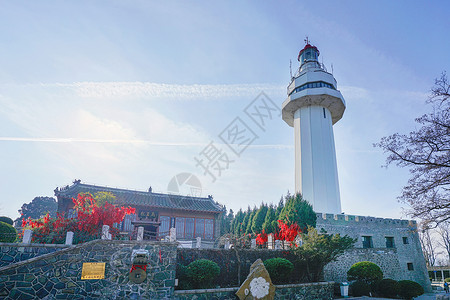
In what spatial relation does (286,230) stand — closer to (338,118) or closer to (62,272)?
(62,272)

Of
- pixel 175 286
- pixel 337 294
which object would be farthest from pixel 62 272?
pixel 337 294

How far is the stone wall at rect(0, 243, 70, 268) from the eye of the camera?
9.11m

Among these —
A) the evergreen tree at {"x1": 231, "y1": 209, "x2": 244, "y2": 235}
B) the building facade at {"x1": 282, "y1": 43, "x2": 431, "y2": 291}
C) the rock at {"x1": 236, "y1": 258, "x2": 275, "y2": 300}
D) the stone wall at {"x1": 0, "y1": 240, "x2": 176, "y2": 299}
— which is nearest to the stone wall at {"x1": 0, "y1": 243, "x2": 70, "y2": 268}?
the stone wall at {"x1": 0, "y1": 240, "x2": 176, "y2": 299}

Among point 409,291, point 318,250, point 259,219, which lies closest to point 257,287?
point 318,250

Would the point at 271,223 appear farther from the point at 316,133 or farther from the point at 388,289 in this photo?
the point at 316,133

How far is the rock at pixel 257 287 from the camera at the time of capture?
10.7 m

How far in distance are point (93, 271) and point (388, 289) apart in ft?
46.3

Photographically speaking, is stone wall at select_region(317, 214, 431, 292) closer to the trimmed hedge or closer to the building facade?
the building facade

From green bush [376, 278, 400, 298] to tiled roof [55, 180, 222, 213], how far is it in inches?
391

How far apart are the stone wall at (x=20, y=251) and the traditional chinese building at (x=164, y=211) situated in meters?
6.79

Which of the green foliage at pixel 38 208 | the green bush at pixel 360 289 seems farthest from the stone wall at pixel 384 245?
the green foliage at pixel 38 208

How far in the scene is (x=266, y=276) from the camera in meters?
11.1

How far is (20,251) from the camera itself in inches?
364

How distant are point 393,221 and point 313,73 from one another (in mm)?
13963
